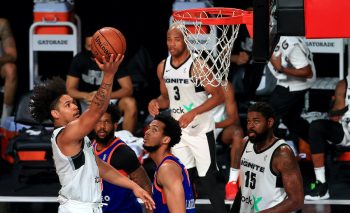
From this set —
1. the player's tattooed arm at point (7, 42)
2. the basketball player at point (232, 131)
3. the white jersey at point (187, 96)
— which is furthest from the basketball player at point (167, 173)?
the player's tattooed arm at point (7, 42)

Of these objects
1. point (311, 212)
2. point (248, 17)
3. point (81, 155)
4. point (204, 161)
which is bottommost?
point (311, 212)

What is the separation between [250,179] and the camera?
6.80 m

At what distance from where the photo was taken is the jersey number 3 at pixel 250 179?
22.2 ft

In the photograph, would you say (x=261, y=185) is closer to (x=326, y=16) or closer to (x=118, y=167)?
(x=118, y=167)

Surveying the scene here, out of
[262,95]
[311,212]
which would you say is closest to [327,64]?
[262,95]

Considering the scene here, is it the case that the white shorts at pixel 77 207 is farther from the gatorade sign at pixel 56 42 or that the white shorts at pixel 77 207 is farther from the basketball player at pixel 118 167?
the gatorade sign at pixel 56 42

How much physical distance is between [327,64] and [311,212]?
9.25 feet

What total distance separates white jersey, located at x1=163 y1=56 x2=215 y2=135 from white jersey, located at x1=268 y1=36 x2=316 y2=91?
139 centimetres

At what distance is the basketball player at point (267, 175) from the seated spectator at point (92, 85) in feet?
9.17

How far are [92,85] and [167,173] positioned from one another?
13.0ft

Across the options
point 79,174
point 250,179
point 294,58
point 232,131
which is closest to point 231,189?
point 232,131

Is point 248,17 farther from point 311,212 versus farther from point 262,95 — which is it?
point 262,95

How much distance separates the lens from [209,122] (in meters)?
8.10

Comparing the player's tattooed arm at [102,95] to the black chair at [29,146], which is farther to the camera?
the black chair at [29,146]
